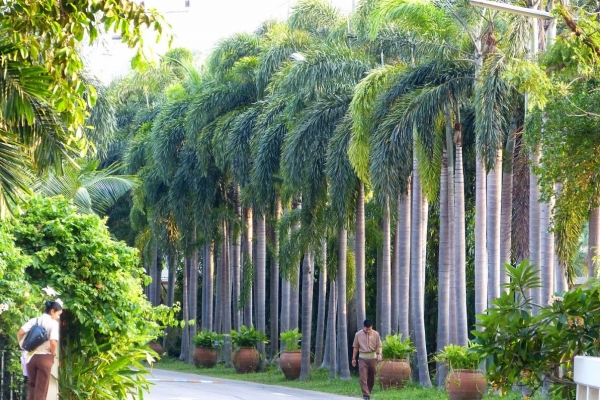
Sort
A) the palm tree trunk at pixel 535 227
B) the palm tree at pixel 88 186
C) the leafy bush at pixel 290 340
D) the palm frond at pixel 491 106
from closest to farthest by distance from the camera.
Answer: the palm frond at pixel 491 106, the palm tree trunk at pixel 535 227, the palm tree at pixel 88 186, the leafy bush at pixel 290 340

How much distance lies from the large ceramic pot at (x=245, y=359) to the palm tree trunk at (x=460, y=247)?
37.2ft

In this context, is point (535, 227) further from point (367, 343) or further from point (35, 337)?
point (35, 337)

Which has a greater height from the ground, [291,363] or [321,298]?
[321,298]

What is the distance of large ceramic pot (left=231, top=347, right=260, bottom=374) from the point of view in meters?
36.0

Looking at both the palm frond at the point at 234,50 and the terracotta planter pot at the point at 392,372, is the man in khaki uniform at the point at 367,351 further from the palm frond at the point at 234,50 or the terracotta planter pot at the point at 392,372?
the palm frond at the point at 234,50

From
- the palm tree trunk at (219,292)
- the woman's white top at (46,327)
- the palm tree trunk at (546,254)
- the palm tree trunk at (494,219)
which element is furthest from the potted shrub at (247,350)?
the woman's white top at (46,327)

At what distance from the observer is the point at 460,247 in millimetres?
25906

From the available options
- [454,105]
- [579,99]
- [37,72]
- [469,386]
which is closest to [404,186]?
[454,105]

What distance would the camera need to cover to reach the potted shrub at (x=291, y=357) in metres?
31.9

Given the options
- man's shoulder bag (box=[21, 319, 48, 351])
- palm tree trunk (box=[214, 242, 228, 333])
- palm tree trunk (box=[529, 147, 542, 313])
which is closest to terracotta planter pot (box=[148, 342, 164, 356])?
palm tree trunk (box=[214, 242, 228, 333])

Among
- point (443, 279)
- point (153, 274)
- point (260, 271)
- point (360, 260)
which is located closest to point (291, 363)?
point (360, 260)

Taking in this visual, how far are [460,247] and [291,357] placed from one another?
812 cm

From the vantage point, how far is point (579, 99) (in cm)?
1559

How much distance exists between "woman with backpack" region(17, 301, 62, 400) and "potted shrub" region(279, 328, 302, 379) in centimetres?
1909
